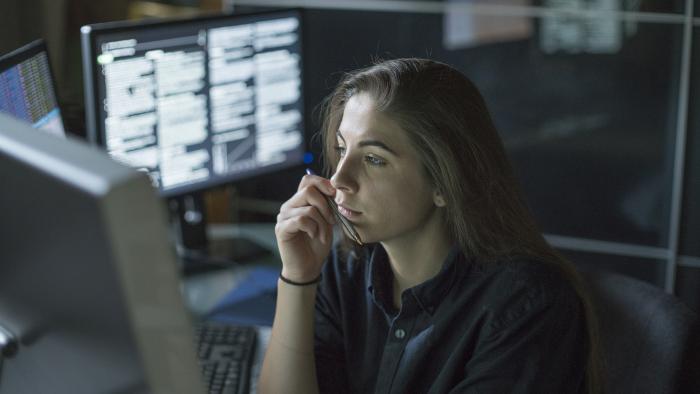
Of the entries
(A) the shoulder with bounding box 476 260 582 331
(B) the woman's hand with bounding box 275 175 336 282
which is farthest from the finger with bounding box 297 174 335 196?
(A) the shoulder with bounding box 476 260 582 331

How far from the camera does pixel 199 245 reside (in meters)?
2.19

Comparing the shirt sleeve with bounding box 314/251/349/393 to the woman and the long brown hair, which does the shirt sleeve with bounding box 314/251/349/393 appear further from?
the long brown hair

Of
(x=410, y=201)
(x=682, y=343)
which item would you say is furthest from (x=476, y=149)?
(x=682, y=343)

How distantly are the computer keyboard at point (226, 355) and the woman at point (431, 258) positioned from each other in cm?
10

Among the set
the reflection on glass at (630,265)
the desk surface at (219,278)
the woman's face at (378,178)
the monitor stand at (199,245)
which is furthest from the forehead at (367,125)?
the reflection on glass at (630,265)

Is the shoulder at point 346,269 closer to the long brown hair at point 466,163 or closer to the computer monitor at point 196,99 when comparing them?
the long brown hair at point 466,163

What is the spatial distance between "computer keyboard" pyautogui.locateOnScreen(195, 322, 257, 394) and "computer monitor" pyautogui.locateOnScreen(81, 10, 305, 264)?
39cm

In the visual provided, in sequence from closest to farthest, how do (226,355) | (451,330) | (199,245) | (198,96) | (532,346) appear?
1. (532,346)
2. (451,330)
3. (226,355)
4. (198,96)
5. (199,245)

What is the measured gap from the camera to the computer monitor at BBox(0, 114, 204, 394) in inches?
19.0

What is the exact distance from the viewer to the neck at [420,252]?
1.34 metres

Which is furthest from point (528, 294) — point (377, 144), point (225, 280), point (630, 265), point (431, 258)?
point (630, 265)

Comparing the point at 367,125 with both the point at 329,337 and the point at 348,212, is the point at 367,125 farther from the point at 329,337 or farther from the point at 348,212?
the point at 329,337

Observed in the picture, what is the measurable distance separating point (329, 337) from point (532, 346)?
372mm

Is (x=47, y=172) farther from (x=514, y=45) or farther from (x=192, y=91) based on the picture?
(x=514, y=45)
